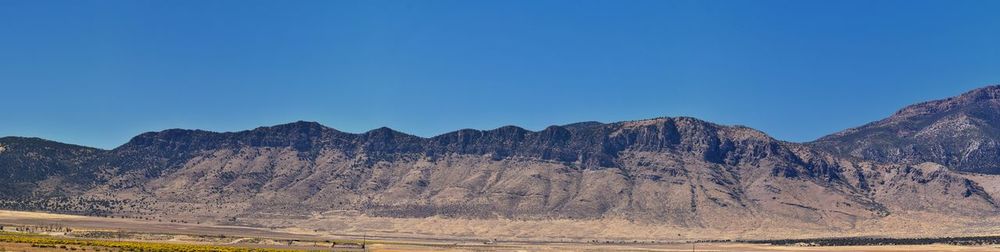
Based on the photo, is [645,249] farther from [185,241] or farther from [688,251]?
[185,241]

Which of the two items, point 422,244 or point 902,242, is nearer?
point 422,244

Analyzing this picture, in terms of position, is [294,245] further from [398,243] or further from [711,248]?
[711,248]

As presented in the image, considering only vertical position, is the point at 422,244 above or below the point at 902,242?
above

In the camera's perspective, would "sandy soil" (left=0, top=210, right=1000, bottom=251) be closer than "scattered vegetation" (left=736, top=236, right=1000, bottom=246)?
Yes

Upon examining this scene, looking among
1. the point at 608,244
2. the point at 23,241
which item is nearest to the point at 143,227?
the point at 23,241

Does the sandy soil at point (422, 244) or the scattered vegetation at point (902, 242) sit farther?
the scattered vegetation at point (902, 242)

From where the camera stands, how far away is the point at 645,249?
177 metres

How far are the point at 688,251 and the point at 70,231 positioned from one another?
325 feet

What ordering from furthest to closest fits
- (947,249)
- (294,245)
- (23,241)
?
(947,249), (294,245), (23,241)

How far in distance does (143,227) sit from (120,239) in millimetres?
44653

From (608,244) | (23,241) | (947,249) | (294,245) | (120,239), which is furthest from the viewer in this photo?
(608,244)

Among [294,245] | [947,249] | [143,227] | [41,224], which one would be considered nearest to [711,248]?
[947,249]

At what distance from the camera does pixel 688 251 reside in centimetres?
17138

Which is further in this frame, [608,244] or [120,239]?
[608,244]
